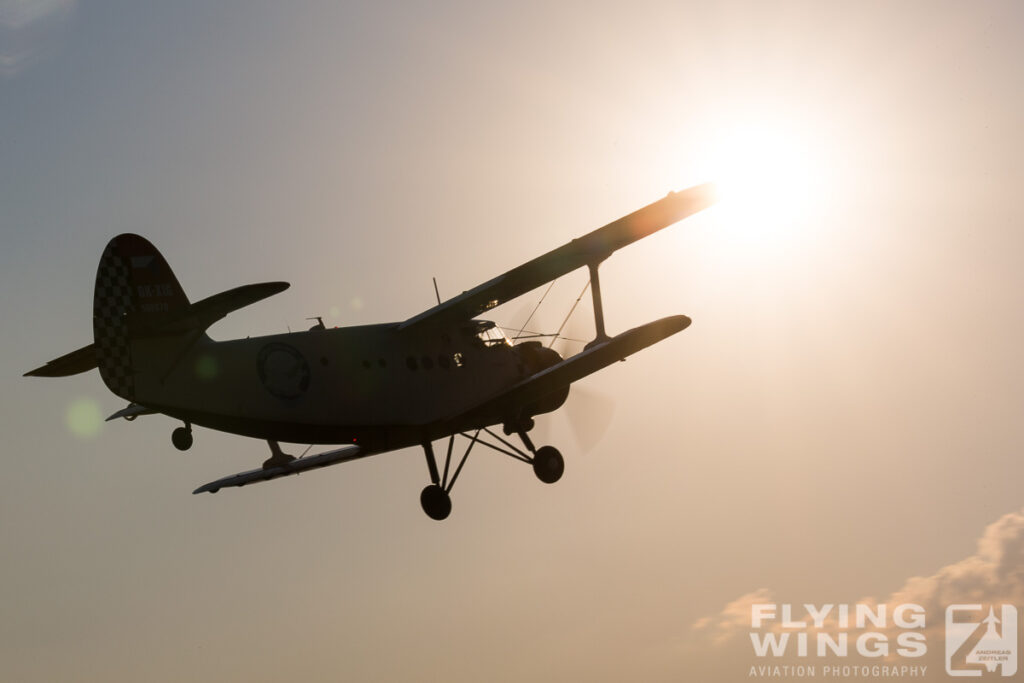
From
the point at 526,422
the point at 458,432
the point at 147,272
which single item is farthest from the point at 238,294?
the point at 526,422

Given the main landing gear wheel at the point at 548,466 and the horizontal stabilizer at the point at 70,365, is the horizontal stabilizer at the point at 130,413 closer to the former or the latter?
the horizontal stabilizer at the point at 70,365

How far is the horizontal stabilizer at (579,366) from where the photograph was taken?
76.5 ft

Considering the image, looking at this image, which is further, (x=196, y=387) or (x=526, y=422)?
(x=526, y=422)

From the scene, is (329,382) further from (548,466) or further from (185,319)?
(548,466)

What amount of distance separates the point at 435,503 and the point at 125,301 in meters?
6.79

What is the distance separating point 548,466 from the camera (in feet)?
83.8

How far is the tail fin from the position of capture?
840 inches

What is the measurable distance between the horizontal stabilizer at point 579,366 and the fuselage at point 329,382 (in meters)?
0.40

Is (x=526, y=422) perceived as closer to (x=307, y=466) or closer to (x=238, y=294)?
(x=307, y=466)

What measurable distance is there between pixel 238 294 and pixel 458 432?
569cm

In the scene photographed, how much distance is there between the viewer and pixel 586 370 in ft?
78.4

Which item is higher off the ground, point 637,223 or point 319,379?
point 637,223

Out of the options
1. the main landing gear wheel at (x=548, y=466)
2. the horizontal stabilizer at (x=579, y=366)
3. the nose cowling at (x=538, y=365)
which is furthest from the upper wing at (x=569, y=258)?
the main landing gear wheel at (x=548, y=466)

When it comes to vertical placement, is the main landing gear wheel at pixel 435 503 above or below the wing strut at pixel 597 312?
below
